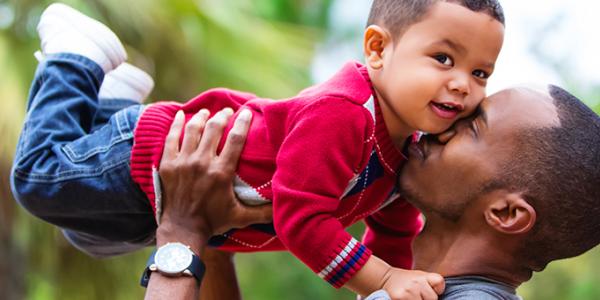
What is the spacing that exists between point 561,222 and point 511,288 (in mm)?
207

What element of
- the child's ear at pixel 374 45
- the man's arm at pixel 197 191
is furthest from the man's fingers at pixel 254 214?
the child's ear at pixel 374 45

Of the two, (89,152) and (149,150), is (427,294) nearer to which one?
(149,150)

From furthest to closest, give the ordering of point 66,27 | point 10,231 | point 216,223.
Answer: point 10,231, point 66,27, point 216,223

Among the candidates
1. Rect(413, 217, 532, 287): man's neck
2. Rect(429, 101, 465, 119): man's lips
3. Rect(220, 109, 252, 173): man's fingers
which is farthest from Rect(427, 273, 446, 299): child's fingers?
Rect(220, 109, 252, 173): man's fingers

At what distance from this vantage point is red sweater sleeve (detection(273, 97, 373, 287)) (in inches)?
75.5

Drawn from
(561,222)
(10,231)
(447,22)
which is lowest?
(10,231)

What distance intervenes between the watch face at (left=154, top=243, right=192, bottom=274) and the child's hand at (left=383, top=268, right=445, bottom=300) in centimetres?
51

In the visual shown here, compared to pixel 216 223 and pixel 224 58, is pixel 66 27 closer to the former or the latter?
pixel 216 223

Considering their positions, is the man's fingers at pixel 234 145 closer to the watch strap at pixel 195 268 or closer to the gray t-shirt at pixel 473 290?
the watch strap at pixel 195 268

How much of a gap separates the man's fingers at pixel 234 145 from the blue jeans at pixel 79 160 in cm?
23

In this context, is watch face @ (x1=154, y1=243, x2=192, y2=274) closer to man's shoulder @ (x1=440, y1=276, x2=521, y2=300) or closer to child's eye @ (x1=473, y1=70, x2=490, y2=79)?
man's shoulder @ (x1=440, y1=276, x2=521, y2=300)

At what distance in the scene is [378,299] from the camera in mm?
1925

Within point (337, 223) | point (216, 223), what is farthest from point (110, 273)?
point (337, 223)

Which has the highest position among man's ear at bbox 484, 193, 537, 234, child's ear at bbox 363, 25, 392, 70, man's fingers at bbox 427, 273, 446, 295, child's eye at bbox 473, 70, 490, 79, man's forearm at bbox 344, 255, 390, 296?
child's eye at bbox 473, 70, 490, 79
